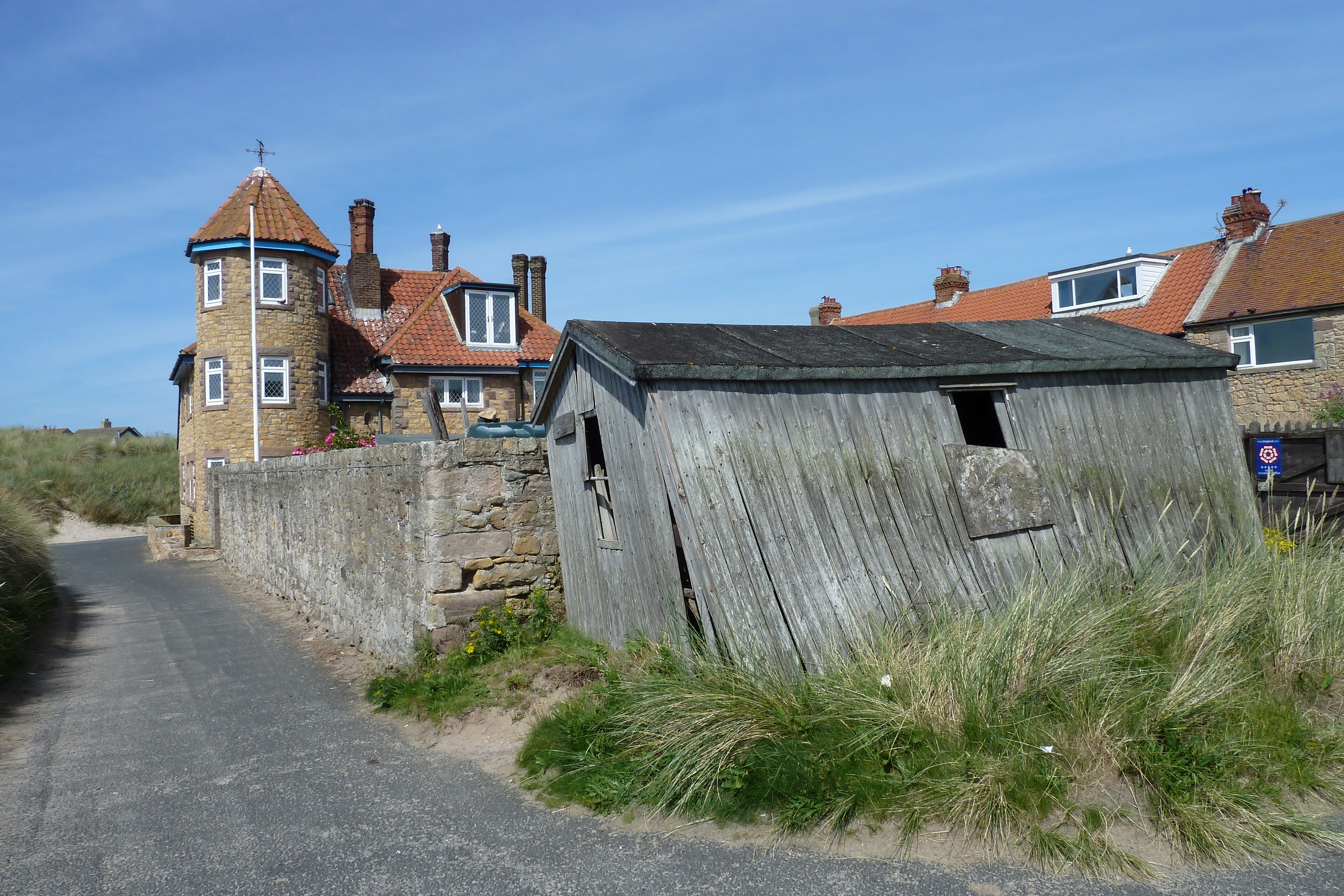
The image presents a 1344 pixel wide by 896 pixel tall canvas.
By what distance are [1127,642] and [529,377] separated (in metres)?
23.2

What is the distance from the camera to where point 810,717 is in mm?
5023

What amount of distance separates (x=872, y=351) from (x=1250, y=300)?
60.3 feet

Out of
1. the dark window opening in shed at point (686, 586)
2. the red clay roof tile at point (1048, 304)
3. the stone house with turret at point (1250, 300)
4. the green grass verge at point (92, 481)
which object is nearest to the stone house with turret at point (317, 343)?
the green grass verge at point (92, 481)

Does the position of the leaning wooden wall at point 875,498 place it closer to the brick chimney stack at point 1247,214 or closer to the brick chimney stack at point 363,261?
the brick chimney stack at point 1247,214

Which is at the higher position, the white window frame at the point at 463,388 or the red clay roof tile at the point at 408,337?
the red clay roof tile at the point at 408,337

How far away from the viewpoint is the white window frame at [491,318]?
2667 cm

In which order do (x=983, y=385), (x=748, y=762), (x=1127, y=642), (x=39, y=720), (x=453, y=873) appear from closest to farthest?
(x=453, y=873), (x=748, y=762), (x=1127, y=642), (x=983, y=385), (x=39, y=720)

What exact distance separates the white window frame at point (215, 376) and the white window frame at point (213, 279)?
1472 mm

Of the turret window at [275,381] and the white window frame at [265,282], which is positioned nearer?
the white window frame at [265,282]

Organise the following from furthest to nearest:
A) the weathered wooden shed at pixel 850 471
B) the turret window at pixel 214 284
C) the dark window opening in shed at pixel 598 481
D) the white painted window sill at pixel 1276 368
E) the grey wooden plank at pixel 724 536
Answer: the turret window at pixel 214 284
the white painted window sill at pixel 1276 368
the dark window opening in shed at pixel 598 481
the weathered wooden shed at pixel 850 471
the grey wooden plank at pixel 724 536

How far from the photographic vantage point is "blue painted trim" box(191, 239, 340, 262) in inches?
925

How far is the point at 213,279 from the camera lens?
24.1 m

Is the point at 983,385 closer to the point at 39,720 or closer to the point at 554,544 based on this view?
the point at 554,544

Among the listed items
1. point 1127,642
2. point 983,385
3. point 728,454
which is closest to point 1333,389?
point 983,385
